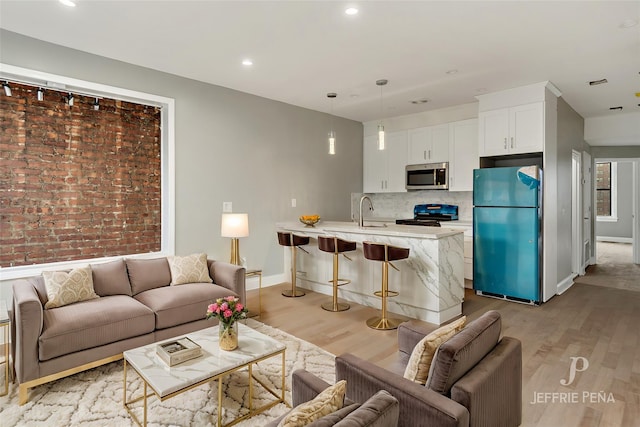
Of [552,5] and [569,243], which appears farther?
[569,243]

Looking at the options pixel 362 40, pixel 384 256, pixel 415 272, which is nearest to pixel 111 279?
pixel 384 256

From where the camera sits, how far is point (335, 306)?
4309 millimetres

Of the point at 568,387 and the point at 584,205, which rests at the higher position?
the point at 584,205

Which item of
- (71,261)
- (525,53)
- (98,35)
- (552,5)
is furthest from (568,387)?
(98,35)

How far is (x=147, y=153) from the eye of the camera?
14.0 ft

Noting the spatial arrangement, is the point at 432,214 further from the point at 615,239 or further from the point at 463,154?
the point at 615,239

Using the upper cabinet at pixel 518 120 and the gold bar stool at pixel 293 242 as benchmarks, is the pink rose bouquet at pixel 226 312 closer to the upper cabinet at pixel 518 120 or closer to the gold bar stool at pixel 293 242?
the gold bar stool at pixel 293 242

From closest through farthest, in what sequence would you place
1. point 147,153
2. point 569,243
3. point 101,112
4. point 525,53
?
1. point 525,53
2. point 101,112
3. point 147,153
4. point 569,243

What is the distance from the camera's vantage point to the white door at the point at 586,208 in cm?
643

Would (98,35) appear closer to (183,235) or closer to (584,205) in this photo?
(183,235)

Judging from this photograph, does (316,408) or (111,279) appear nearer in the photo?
(316,408)

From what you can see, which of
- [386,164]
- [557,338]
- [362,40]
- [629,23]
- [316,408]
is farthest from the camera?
[386,164]

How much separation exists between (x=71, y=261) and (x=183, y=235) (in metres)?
1.13

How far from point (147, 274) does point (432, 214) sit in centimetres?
449
